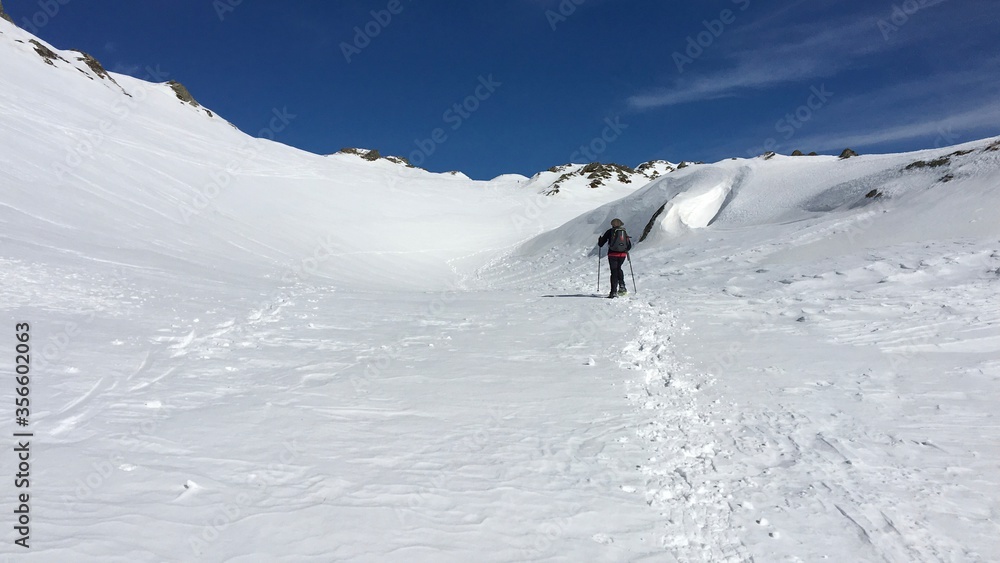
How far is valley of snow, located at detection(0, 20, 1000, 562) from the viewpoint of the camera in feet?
12.2

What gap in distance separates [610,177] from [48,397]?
5769 centimetres

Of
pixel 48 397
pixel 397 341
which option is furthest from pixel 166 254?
pixel 48 397

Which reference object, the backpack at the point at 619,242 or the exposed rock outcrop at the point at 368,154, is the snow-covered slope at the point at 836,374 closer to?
the backpack at the point at 619,242

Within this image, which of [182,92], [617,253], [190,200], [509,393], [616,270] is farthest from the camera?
[182,92]

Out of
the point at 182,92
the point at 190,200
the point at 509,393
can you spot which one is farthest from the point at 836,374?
the point at 182,92

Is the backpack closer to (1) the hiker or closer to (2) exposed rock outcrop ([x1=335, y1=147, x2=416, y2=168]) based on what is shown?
(1) the hiker

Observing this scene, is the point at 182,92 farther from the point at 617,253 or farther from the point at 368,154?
the point at 617,253

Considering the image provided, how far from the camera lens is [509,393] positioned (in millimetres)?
6562

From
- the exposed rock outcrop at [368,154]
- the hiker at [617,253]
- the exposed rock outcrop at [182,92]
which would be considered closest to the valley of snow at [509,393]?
the hiker at [617,253]

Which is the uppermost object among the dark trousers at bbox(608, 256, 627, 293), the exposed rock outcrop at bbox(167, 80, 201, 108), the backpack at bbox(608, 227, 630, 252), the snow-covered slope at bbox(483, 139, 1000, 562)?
the exposed rock outcrop at bbox(167, 80, 201, 108)

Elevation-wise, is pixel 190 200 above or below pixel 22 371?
above

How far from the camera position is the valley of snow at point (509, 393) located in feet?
12.2

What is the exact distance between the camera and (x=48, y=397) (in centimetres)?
516

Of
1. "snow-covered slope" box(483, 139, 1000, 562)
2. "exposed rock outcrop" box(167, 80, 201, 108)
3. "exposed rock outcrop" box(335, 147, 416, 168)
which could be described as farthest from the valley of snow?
"exposed rock outcrop" box(335, 147, 416, 168)
